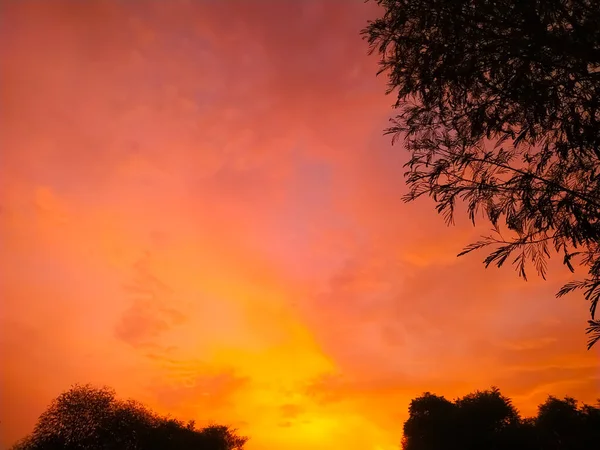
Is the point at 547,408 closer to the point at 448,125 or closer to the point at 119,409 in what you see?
the point at 448,125

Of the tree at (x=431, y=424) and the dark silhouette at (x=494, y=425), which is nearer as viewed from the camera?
Result: the dark silhouette at (x=494, y=425)

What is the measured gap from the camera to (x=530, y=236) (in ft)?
22.1

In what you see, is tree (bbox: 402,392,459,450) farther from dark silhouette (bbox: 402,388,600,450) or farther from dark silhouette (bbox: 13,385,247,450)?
dark silhouette (bbox: 13,385,247,450)

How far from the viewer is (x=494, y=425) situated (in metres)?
45.0

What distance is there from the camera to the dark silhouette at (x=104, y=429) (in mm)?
48094

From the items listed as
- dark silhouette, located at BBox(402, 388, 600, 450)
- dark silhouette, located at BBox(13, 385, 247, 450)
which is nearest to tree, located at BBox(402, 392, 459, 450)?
dark silhouette, located at BBox(402, 388, 600, 450)

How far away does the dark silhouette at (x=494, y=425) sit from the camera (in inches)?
1629

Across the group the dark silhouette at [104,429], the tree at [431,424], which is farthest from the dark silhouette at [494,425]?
the dark silhouette at [104,429]

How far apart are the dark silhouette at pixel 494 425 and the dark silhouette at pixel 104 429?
32.8m

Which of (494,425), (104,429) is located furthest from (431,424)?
(104,429)

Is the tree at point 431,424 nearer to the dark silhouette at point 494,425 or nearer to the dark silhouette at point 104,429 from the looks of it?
the dark silhouette at point 494,425

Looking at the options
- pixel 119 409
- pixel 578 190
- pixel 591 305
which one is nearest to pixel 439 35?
pixel 578 190

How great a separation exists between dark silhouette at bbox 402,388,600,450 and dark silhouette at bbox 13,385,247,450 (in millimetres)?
32822

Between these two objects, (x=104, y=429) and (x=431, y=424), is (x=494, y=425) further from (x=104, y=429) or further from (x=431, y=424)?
(x=104, y=429)
